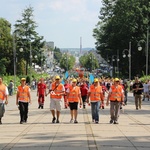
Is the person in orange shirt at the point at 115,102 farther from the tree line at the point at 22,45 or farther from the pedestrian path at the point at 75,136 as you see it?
the tree line at the point at 22,45

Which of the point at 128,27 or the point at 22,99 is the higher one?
the point at 128,27

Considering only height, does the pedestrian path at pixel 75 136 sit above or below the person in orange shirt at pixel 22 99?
below

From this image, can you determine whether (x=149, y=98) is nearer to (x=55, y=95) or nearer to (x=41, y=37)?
(x=55, y=95)

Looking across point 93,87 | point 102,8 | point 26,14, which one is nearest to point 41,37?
point 26,14

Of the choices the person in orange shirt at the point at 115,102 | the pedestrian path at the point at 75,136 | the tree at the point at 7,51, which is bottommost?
the pedestrian path at the point at 75,136

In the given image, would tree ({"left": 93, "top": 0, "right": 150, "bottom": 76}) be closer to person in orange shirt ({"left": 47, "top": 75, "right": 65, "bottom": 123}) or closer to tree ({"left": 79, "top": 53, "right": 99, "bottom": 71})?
person in orange shirt ({"left": 47, "top": 75, "right": 65, "bottom": 123})

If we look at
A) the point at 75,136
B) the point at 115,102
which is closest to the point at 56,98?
the point at 115,102

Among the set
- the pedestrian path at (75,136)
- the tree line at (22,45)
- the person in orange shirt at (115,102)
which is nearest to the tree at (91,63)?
the tree line at (22,45)

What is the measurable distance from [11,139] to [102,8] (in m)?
83.4

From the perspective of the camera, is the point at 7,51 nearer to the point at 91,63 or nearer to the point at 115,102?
the point at 115,102

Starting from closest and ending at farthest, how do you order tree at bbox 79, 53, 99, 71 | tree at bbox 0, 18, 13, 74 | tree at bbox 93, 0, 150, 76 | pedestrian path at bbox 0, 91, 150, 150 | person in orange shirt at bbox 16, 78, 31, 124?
pedestrian path at bbox 0, 91, 150, 150, person in orange shirt at bbox 16, 78, 31, 124, tree at bbox 93, 0, 150, 76, tree at bbox 0, 18, 13, 74, tree at bbox 79, 53, 99, 71

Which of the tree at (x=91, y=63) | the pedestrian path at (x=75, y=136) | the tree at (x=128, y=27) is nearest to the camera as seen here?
the pedestrian path at (x=75, y=136)

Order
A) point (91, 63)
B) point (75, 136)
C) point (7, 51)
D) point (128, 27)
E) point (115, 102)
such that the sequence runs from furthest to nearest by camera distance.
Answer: point (91, 63) < point (7, 51) < point (128, 27) < point (115, 102) < point (75, 136)

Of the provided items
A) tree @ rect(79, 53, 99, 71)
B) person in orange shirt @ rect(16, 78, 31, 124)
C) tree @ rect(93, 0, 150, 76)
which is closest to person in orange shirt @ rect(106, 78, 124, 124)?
person in orange shirt @ rect(16, 78, 31, 124)
